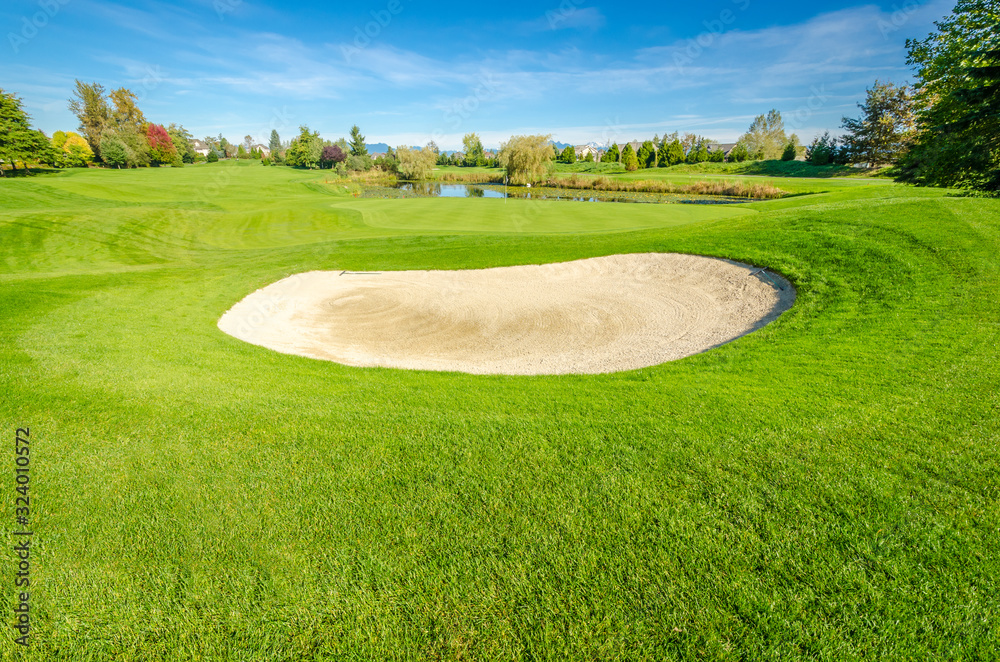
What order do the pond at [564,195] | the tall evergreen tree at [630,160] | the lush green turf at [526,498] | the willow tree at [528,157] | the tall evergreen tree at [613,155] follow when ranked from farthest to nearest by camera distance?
the tall evergreen tree at [613,155] < the tall evergreen tree at [630,160] < the willow tree at [528,157] < the pond at [564,195] < the lush green turf at [526,498]

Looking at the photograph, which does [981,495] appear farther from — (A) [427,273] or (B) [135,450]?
(A) [427,273]

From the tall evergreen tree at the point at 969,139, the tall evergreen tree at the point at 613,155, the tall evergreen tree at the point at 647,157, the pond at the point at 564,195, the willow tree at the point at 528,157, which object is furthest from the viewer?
the tall evergreen tree at the point at 613,155

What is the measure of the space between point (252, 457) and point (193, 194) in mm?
48477

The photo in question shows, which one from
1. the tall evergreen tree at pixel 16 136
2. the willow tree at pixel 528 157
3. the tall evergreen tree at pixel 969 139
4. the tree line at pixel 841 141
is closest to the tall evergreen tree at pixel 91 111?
the tree line at pixel 841 141

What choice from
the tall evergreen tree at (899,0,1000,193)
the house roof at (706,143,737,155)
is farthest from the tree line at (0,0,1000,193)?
the house roof at (706,143,737,155)

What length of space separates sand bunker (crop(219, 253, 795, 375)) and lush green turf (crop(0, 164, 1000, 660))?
158 cm

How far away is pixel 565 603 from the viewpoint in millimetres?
3059

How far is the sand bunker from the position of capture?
9617 millimetres

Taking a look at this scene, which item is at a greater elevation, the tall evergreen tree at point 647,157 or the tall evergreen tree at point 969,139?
the tall evergreen tree at point 647,157

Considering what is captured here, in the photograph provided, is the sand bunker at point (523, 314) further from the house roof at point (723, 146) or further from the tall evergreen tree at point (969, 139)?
the house roof at point (723, 146)

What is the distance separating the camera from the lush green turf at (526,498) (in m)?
2.88

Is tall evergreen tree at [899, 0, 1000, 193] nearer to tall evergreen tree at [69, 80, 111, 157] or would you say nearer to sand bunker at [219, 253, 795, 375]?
sand bunker at [219, 253, 795, 375]

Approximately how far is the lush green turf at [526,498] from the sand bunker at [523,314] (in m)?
1.58

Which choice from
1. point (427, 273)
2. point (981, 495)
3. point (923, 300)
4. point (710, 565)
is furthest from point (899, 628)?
point (427, 273)
